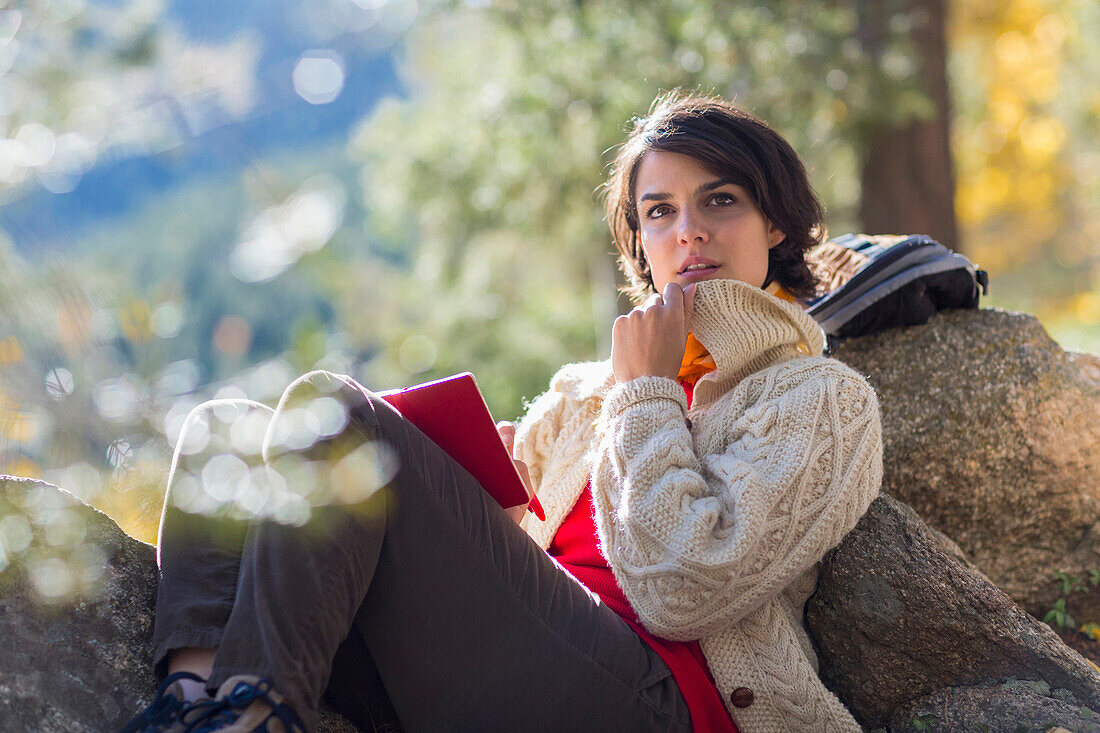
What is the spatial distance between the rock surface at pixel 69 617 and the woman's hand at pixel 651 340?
104 centimetres

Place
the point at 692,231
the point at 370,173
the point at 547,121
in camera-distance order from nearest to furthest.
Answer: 1. the point at 692,231
2. the point at 547,121
3. the point at 370,173

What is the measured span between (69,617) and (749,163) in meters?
1.90

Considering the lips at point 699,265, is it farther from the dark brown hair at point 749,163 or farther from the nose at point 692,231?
the dark brown hair at point 749,163

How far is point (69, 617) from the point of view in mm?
1739

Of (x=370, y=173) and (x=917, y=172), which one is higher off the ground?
(x=370, y=173)

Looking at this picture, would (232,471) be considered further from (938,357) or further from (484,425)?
(938,357)

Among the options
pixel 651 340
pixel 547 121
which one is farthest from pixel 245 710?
pixel 547 121

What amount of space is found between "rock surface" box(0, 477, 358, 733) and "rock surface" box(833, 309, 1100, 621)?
1.84m

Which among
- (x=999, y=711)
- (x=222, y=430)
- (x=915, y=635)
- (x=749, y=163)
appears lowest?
(x=999, y=711)

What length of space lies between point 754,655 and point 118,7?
5492 mm

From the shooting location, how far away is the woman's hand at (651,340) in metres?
2.04

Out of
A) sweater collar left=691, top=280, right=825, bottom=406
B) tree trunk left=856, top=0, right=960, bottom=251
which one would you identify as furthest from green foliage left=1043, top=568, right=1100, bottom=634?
tree trunk left=856, top=0, right=960, bottom=251

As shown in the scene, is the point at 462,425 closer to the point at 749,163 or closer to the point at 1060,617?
the point at 749,163

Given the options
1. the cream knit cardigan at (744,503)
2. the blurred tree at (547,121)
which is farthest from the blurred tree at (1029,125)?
the cream knit cardigan at (744,503)
